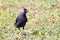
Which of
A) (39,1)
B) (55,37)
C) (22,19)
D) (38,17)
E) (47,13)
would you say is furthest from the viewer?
(39,1)

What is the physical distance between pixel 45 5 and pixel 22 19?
20.3 feet

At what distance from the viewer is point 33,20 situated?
1421cm

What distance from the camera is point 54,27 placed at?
41.5ft

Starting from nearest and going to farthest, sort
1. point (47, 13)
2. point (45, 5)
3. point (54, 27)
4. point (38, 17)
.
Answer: point (54, 27)
point (38, 17)
point (47, 13)
point (45, 5)

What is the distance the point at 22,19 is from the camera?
11742 mm

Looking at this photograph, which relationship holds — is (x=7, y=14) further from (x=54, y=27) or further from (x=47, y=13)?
(x=54, y=27)

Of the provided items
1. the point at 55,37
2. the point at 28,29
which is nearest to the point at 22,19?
the point at 28,29

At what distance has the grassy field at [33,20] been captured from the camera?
11.3 metres

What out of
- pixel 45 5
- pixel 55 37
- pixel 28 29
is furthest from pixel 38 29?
pixel 45 5

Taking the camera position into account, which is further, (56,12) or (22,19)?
(56,12)

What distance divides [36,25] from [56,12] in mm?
3145

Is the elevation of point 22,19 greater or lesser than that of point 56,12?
greater

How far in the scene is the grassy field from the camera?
11.3m

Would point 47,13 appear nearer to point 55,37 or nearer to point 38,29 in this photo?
point 38,29
